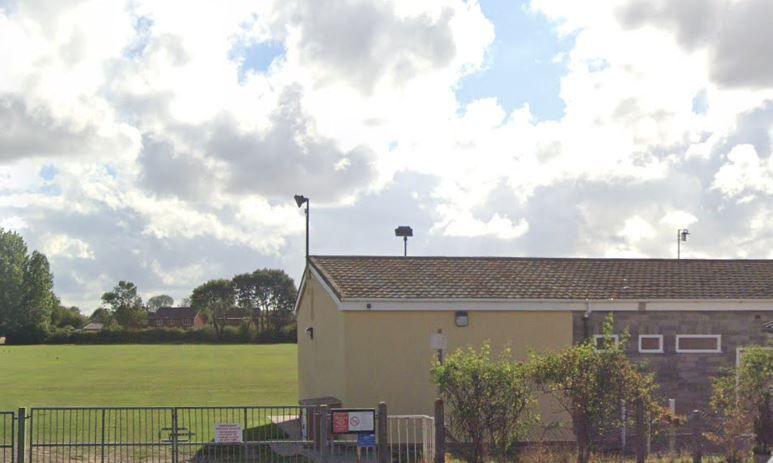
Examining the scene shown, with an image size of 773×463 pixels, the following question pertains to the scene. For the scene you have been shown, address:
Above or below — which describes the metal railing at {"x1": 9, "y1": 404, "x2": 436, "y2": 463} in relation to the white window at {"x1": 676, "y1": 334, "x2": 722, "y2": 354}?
below

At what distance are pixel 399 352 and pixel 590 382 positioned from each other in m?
6.24

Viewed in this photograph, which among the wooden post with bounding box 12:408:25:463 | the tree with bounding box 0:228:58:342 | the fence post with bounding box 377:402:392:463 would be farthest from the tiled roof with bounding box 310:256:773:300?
the tree with bounding box 0:228:58:342

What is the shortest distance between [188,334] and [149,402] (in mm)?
73361

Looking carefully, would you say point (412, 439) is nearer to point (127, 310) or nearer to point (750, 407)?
point (750, 407)

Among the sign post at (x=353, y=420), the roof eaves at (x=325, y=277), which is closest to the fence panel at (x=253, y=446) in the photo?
the sign post at (x=353, y=420)

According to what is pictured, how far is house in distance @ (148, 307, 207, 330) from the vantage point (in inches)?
6629

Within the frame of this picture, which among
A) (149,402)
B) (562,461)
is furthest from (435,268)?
(149,402)

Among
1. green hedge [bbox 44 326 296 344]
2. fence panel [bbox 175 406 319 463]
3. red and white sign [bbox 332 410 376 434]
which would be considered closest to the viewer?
red and white sign [bbox 332 410 376 434]

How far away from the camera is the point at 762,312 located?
22188 mm

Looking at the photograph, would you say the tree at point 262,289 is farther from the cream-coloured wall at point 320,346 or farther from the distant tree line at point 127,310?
the cream-coloured wall at point 320,346

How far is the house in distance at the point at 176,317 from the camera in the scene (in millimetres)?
168375

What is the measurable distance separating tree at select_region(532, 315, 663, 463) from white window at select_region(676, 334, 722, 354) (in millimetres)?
6440

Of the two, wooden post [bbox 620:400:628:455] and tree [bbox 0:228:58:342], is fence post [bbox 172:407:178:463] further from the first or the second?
tree [bbox 0:228:58:342]

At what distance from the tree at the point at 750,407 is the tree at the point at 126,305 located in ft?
403
